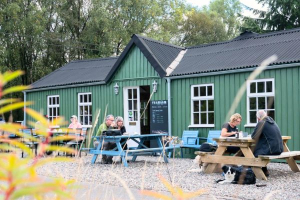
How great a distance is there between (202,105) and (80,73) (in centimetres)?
726

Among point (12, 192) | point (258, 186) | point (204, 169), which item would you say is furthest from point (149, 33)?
point (12, 192)

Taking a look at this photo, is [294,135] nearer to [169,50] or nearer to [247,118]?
[247,118]

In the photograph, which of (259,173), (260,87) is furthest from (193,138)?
(259,173)

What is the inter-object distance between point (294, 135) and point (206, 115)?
9.46ft

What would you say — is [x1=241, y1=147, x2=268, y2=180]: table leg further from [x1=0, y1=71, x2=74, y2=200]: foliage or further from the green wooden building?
[x1=0, y1=71, x2=74, y2=200]: foliage

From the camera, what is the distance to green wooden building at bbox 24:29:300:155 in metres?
11.5

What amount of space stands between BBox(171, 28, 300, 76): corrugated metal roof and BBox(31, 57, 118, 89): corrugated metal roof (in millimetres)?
3776

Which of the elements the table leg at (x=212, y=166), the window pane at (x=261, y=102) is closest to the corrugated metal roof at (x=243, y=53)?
the window pane at (x=261, y=102)

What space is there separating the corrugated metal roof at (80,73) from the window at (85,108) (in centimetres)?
60

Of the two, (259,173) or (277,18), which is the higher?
(277,18)

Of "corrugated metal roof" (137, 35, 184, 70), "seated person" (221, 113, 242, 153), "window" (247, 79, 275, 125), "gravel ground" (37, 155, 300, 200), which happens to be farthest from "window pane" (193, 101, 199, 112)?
"seated person" (221, 113, 242, 153)

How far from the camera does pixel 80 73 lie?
18.8 metres

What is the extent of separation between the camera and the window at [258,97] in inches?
463

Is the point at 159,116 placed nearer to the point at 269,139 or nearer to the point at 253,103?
the point at 253,103
